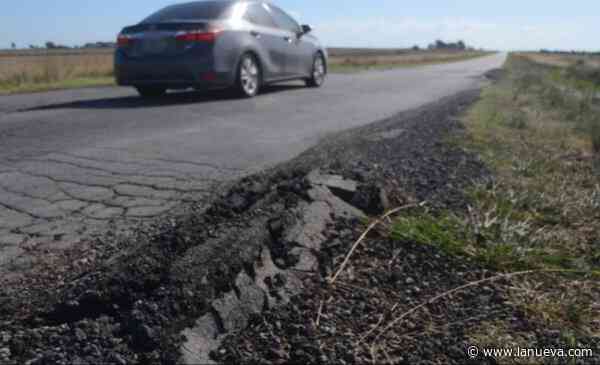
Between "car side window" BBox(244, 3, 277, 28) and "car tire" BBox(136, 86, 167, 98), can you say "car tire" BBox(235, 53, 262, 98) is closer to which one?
"car side window" BBox(244, 3, 277, 28)

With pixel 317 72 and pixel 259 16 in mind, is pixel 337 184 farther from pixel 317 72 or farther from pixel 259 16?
pixel 317 72

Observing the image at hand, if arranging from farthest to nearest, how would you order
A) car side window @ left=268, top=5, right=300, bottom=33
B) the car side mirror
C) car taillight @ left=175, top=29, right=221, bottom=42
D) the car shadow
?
the car side mirror
car side window @ left=268, top=5, right=300, bottom=33
car taillight @ left=175, top=29, right=221, bottom=42
the car shadow

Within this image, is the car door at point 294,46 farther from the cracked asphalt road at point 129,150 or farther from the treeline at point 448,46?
the treeline at point 448,46

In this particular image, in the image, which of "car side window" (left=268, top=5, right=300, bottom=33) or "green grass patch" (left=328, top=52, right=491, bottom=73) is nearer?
"car side window" (left=268, top=5, right=300, bottom=33)

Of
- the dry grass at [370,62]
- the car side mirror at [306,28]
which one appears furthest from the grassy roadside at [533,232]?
the dry grass at [370,62]

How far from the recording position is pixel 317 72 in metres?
11.4

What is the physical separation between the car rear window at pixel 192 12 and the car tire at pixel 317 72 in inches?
108

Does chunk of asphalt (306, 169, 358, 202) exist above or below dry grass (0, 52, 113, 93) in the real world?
below

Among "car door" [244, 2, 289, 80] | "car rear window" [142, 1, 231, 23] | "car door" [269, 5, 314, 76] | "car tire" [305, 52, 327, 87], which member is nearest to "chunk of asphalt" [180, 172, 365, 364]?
"car rear window" [142, 1, 231, 23]

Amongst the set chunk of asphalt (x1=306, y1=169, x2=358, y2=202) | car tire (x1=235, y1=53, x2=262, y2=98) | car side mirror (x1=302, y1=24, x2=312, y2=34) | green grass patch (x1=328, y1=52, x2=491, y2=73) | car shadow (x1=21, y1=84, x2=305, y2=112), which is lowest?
chunk of asphalt (x1=306, y1=169, x2=358, y2=202)

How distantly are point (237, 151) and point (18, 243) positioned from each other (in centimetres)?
237

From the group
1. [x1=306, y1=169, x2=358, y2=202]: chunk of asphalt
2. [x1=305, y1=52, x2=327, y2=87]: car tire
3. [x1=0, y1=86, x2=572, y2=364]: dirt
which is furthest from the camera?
[x1=305, y1=52, x2=327, y2=87]: car tire

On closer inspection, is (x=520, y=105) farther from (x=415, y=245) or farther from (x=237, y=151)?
(x=415, y=245)

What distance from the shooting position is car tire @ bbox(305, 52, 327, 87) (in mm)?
11227
